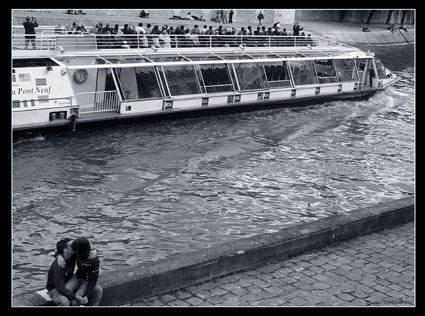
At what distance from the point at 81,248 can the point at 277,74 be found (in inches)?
804

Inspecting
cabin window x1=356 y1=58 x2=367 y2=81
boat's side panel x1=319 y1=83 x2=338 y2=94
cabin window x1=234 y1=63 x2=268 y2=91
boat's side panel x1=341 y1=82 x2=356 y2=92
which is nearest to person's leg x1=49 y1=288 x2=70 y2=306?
cabin window x1=234 y1=63 x2=268 y2=91

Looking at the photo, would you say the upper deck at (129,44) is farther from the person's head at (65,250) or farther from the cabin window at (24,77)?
the person's head at (65,250)

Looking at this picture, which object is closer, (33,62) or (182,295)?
(182,295)

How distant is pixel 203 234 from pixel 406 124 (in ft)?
50.2

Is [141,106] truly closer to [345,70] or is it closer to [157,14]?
[345,70]

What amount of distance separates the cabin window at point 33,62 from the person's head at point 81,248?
13796 millimetres

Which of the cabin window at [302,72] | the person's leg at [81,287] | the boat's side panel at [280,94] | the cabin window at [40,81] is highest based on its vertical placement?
the cabin window at [302,72]

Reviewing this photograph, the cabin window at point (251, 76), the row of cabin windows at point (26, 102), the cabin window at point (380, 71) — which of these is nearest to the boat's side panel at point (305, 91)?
the cabin window at point (251, 76)

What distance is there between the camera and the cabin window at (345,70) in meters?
29.3

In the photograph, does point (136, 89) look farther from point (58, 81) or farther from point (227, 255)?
point (227, 255)

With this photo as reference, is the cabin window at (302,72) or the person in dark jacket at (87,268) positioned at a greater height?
the cabin window at (302,72)

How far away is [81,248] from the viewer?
6.88 metres

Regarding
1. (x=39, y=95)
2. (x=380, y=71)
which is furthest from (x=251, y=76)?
(x=380, y=71)

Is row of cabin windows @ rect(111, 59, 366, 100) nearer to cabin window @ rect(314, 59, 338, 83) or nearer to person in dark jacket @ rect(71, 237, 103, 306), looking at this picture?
cabin window @ rect(314, 59, 338, 83)
